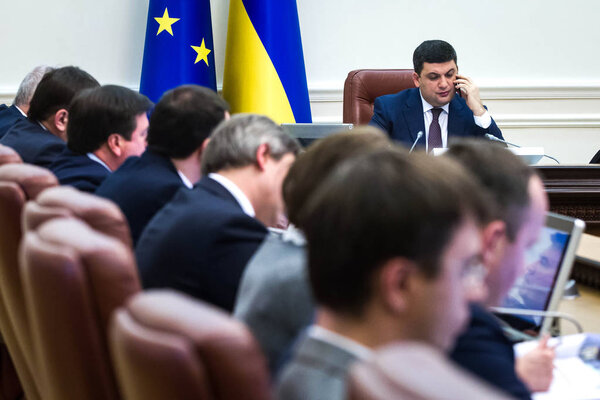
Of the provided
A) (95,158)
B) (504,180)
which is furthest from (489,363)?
(95,158)

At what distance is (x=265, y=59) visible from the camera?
16.4ft

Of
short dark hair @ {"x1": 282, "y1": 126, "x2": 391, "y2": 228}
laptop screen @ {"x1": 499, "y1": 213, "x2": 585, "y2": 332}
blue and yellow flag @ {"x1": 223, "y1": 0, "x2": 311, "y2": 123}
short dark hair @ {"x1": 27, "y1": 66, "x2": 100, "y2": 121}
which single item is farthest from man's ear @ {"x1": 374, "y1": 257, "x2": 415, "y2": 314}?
blue and yellow flag @ {"x1": 223, "y1": 0, "x2": 311, "y2": 123}

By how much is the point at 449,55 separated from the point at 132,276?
3.70 m

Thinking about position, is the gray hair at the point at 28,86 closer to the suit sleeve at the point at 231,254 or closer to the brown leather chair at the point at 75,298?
the suit sleeve at the point at 231,254

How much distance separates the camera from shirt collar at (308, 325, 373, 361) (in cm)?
79

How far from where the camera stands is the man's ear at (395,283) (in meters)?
0.78

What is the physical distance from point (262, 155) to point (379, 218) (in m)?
1.23

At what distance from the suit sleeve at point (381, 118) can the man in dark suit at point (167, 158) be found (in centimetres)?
210

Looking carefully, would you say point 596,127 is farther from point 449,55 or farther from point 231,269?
point 231,269

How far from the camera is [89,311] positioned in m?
0.97

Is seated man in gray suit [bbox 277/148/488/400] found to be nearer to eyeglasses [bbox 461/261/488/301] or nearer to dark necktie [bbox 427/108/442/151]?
eyeglasses [bbox 461/261/488/301]

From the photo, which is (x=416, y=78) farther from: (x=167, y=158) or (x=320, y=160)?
(x=320, y=160)

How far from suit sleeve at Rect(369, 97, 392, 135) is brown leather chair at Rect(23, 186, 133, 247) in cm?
325

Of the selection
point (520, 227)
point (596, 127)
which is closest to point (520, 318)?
point (520, 227)
